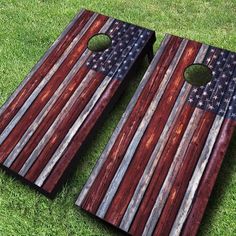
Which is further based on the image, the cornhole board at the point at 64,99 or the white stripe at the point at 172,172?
the cornhole board at the point at 64,99

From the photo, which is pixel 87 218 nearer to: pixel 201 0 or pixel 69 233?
pixel 69 233

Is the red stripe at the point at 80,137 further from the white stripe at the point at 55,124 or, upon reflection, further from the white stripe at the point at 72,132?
the white stripe at the point at 55,124

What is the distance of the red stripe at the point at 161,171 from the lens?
420cm

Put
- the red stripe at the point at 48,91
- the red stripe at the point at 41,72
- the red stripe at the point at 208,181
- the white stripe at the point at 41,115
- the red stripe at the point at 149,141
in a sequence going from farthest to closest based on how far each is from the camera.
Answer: the red stripe at the point at 41,72, the red stripe at the point at 48,91, the white stripe at the point at 41,115, the red stripe at the point at 149,141, the red stripe at the point at 208,181

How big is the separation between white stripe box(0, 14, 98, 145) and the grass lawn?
611mm

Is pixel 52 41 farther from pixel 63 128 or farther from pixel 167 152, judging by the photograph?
pixel 167 152

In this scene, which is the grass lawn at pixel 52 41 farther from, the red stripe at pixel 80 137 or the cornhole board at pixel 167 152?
the cornhole board at pixel 167 152

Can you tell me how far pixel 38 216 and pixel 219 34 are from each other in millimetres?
3906

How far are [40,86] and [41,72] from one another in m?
0.25

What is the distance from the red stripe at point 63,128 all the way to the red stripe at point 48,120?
0.45ft

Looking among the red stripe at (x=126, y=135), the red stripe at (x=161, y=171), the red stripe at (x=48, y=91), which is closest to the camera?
the red stripe at (x=161, y=171)

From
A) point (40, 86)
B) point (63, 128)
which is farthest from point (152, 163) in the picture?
point (40, 86)

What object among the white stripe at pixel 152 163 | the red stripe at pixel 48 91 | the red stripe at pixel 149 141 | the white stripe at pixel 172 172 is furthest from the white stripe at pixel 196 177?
the red stripe at pixel 48 91

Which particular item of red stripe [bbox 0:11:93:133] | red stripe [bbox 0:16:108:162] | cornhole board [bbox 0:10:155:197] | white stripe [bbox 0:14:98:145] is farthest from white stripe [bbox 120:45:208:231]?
red stripe [bbox 0:11:93:133]
